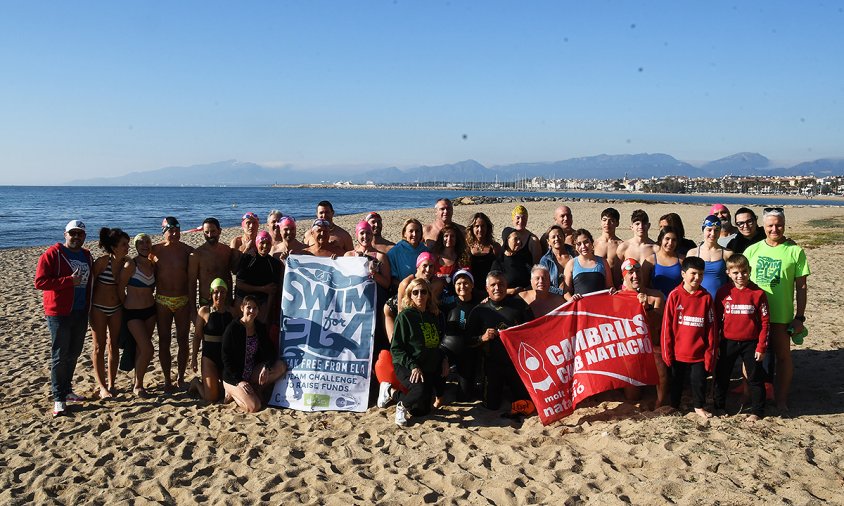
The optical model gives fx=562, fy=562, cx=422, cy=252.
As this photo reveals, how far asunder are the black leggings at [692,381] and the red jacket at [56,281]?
624 cm

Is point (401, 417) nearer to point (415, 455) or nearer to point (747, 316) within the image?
point (415, 455)

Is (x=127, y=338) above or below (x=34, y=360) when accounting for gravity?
above

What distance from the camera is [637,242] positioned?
6.52m

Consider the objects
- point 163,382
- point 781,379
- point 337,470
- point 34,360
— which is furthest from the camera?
point 34,360

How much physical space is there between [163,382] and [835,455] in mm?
7104

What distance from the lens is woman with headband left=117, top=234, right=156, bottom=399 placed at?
20.7 feet

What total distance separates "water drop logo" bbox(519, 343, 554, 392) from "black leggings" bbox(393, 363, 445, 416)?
35.4 inches

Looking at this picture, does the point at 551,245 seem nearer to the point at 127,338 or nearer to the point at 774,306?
the point at 774,306

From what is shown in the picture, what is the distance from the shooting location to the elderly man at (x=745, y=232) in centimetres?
650

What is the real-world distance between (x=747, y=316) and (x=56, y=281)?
687 centimetres

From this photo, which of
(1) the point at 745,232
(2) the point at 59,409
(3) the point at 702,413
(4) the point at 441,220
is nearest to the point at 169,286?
(2) the point at 59,409

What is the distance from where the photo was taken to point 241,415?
5.91 meters

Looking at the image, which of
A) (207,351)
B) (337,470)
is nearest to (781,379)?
(337,470)

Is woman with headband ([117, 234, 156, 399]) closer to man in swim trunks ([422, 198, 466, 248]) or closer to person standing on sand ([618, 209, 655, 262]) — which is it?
man in swim trunks ([422, 198, 466, 248])
